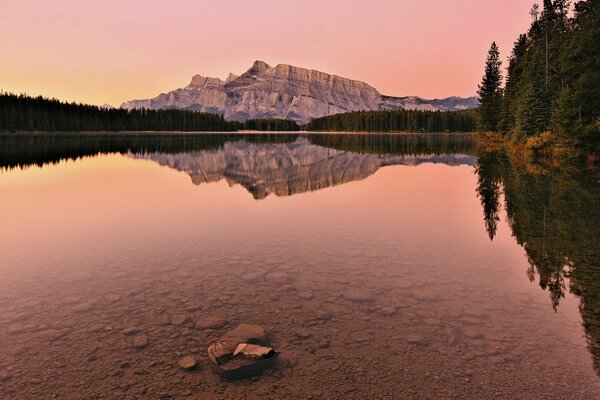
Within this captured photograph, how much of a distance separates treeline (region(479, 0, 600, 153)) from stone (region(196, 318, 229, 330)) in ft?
139

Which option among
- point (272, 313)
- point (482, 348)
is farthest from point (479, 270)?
point (272, 313)

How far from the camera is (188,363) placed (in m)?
7.79

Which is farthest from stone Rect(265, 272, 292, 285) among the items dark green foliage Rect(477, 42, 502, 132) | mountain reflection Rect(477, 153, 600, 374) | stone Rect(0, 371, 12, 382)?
dark green foliage Rect(477, 42, 502, 132)

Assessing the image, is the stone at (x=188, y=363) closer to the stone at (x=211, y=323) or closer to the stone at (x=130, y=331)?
the stone at (x=211, y=323)

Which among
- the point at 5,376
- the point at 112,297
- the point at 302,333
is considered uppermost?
the point at 112,297

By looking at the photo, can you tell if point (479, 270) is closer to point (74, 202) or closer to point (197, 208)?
point (197, 208)

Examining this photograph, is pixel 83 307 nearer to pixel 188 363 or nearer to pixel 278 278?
pixel 188 363

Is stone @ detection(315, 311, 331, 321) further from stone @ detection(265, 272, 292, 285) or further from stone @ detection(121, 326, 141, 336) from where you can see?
stone @ detection(121, 326, 141, 336)

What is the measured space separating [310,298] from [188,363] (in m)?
3.95

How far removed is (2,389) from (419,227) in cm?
1654

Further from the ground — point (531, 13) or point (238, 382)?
point (531, 13)

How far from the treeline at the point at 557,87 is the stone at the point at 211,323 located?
139 ft

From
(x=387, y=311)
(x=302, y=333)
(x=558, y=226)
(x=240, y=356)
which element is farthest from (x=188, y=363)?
(x=558, y=226)

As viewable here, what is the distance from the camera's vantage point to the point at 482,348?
27.3 ft
